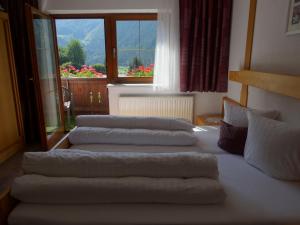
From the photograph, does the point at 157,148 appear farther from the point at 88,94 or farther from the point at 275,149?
the point at 88,94

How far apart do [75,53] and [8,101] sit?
1315 mm

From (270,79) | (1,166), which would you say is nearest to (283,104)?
(270,79)

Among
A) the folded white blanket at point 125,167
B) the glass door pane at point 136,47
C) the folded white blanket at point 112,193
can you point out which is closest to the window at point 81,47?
the glass door pane at point 136,47

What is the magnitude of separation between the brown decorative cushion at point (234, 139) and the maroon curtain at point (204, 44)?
4.69 feet

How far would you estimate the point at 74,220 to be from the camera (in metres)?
1.08

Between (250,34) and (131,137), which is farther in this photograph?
(250,34)

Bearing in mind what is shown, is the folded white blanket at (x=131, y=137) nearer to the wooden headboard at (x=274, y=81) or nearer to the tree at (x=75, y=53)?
the wooden headboard at (x=274, y=81)

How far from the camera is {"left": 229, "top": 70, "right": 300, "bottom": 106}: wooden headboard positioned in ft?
5.13

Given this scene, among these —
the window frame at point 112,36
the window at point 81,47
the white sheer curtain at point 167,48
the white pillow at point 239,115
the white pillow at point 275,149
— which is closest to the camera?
the white pillow at point 275,149

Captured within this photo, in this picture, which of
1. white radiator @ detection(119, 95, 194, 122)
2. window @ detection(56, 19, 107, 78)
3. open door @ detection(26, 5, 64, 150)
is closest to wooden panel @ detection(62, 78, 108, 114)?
window @ detection(56, 19, 107, 78)

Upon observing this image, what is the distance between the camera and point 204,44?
3082 millimetres

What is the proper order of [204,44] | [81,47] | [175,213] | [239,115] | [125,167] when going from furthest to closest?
[81,47]
[204,44]
[239,115]
[125,167]
[175,213]

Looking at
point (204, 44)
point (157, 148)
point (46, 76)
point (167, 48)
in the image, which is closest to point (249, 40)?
point (204, 44)

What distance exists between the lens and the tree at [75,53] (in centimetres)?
373
